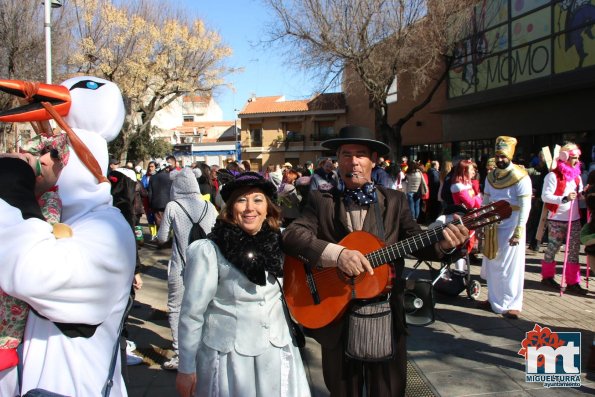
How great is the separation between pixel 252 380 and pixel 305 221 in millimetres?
904

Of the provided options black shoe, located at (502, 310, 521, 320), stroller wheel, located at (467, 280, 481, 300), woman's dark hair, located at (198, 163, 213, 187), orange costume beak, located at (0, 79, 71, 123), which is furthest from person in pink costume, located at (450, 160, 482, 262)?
orange costume beak, located at (0, 79, 71, 123)

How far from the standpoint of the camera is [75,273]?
1.28m

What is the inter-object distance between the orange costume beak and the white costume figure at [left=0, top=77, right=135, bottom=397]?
0.18 feet

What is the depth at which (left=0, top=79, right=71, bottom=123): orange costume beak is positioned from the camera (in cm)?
146

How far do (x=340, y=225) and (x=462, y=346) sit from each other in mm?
2730

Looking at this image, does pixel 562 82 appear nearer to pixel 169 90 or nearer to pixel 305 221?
pixel 305 221

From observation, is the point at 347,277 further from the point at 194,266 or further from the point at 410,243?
the point at 194,266

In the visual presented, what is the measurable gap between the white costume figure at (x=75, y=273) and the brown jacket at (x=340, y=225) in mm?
1132

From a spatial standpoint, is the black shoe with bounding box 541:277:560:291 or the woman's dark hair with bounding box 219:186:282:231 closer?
the woman's dark hair with bounding box 219:186:282:231

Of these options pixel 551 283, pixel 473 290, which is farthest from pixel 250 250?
pixel 551 283

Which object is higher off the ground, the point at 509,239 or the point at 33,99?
the point at 33,99

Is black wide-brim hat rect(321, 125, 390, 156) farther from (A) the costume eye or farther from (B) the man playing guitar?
(A) the costume eye

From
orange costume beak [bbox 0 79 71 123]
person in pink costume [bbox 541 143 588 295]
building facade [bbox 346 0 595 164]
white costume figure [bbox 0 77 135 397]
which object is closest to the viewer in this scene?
white costume figure [bbox 0 77 135 397]

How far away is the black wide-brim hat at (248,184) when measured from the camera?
2.37 meters
